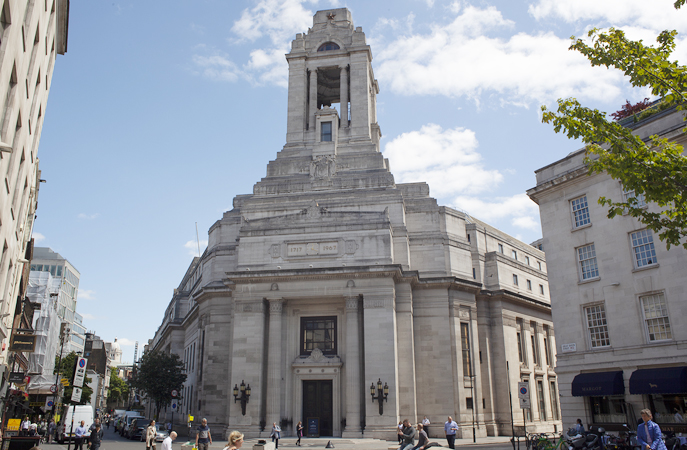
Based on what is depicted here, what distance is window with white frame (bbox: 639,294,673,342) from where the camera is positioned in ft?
84.0

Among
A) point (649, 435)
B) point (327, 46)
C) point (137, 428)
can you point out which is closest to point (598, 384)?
point (649, 435)

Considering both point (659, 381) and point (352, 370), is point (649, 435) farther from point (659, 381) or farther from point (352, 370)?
point (352, 370)

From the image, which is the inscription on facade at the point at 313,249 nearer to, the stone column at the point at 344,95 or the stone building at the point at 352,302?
the stone building at the point at 352,302

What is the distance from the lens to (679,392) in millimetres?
23453

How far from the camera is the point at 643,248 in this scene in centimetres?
2741

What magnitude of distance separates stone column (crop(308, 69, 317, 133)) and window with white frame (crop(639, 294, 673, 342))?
33903 mm

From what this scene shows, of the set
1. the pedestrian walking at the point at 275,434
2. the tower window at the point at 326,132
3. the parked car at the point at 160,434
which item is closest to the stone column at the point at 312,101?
the tower window at the point at 326,132

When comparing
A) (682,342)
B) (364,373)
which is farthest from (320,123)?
(682,342)

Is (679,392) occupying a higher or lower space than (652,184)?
lower

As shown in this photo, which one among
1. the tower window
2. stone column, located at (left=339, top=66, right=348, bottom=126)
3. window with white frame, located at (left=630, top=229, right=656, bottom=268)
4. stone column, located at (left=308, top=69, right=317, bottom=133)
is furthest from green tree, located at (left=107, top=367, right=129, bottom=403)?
window with white frame, located at (left=630, top=229, right=656, bottom=268)

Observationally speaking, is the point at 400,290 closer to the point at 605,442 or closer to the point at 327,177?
the point at 327,177

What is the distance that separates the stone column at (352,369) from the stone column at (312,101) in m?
21.2

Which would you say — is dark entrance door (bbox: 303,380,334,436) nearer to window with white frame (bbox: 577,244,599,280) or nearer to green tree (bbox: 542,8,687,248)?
window with white frame (bbox: 577,244,599,280)

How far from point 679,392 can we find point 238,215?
119ft
